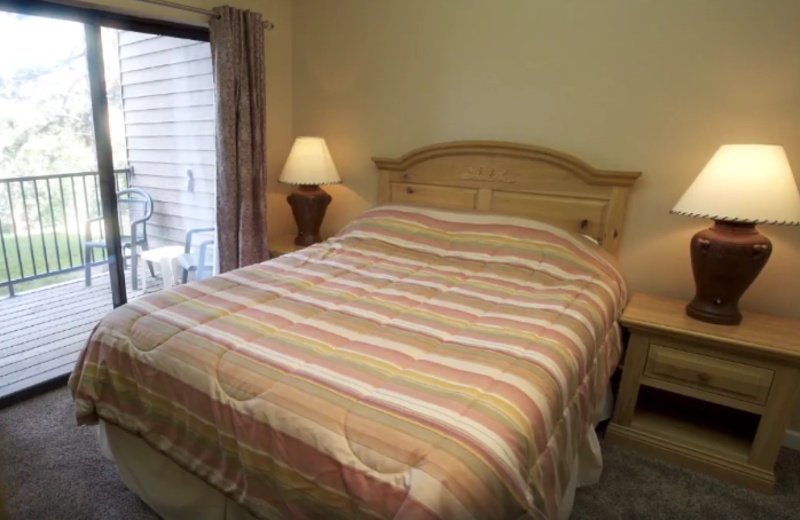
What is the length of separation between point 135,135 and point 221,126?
2.36 ft

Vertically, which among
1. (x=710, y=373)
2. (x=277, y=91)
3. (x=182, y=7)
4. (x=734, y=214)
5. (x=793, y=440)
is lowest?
(x=793, y=440)

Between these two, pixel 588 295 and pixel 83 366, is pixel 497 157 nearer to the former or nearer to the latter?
pixel 588 295

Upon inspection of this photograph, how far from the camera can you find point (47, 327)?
3000mm

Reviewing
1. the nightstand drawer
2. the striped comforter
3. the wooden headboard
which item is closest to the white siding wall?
the wooden headboard

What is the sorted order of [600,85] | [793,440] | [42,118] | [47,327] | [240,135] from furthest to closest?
[47,327]
[240,135]
[42,118]
[600,85]
[793,440]

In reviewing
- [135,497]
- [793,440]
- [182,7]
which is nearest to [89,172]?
[182,7]

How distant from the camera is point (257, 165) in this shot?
2898 mm

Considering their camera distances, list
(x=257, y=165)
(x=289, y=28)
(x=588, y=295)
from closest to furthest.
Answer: (x=588, y=295) → (x=257, y=165) → (x=289, y=28)

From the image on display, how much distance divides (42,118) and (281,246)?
1422 mm

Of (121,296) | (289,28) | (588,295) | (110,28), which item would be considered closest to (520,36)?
(588,295)

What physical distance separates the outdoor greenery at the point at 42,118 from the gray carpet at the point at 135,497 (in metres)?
1.37

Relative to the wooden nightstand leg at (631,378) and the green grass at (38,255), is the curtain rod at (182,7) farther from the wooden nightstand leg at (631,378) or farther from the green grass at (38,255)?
the wooden nightstand leg at (631,378)

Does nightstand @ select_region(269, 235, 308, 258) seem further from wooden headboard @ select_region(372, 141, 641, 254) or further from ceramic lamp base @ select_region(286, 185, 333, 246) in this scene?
wooden headboard @ select_region(372, 141, 641, 254)

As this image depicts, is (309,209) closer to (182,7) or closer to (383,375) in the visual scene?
(182,7)
